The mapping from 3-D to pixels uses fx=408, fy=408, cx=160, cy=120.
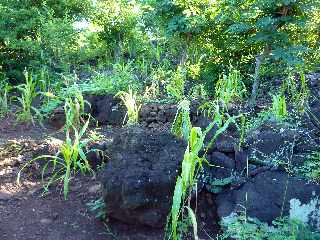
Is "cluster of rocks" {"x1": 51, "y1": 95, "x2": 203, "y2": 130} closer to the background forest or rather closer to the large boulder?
the background forest

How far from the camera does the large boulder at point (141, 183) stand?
10.1ft

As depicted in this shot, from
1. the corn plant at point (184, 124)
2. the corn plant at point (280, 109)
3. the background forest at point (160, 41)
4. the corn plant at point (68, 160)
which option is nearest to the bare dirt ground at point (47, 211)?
the corn plant at point (68, 160)

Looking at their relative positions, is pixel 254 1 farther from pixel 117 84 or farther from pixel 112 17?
pixel 112 17

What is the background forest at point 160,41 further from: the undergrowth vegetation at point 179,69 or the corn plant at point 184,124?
the corn plant at point 184,124

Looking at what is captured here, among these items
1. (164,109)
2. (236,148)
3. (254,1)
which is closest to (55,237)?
(236,148)

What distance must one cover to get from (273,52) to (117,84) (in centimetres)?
255

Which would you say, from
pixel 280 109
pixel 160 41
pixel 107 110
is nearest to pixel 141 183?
pixel 280 109

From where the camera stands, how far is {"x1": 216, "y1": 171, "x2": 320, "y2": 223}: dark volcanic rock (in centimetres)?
303

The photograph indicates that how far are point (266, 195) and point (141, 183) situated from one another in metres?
0.96

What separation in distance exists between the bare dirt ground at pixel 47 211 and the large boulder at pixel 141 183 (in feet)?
0.48

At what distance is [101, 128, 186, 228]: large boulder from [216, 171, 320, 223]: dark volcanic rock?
1.50ft

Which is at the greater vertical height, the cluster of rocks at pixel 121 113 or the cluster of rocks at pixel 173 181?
the cluster of rocks at pixel 121 113

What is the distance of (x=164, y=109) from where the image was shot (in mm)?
5328

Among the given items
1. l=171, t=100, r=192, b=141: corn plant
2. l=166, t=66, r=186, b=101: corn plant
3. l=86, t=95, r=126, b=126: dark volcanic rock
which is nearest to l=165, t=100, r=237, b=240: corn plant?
l=171, t=100, r=192, b=141: corn plant
